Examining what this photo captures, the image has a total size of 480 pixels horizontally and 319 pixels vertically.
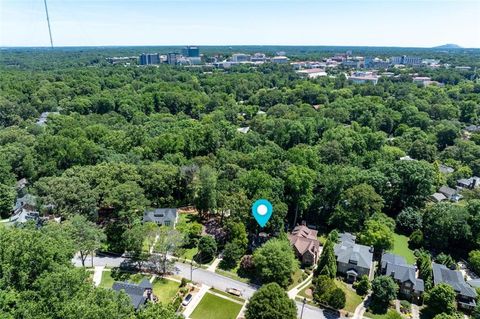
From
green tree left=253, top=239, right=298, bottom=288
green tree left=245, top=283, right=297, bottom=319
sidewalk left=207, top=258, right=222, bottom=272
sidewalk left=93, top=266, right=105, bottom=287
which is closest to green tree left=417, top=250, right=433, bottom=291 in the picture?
green tree left=253, top=239, right=298, bottom=288

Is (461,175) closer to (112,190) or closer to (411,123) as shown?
(411,123)

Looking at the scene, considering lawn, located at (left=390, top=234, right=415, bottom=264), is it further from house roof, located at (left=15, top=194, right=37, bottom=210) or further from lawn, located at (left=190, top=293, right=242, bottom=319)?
house roof, located at (left=15, top=194, right=37, bottom=210)

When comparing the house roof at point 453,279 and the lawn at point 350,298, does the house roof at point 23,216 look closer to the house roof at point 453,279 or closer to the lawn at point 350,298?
the lawn at point 350,298

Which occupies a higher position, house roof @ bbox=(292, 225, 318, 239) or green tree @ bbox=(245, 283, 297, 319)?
green tree @ bbox=(245, 283, 297, 319)

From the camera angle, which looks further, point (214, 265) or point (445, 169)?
point (445, 169)

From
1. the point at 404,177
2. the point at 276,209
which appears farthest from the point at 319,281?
the point at 404,177

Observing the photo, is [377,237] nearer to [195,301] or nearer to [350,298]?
[350,298]

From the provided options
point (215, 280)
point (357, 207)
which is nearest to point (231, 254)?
point (215, 280)
